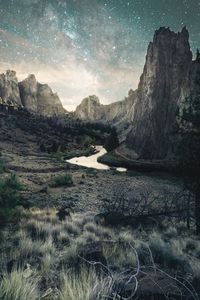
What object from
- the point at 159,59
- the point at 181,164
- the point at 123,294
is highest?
the point at 159,59

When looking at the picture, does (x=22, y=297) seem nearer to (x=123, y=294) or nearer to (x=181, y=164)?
(x=123, y=294)

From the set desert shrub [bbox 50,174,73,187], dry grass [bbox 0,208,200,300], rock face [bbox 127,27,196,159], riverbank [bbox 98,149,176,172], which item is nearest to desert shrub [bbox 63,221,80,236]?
dry grass [bbox 0,208,200,300]

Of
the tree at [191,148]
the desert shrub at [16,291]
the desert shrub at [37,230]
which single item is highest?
the tree at [191,148]

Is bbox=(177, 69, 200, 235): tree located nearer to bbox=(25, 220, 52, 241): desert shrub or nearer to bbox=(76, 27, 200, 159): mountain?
bbox=(25, 220, 52, 241): desert shrub

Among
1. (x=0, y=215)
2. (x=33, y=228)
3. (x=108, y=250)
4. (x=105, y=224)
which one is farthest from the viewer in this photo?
(x=105, y=224)

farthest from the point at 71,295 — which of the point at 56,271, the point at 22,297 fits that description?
the point at 56,271

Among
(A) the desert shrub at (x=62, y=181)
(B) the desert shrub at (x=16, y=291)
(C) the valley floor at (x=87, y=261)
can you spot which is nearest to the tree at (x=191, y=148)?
(C) the valley floor at (x=87, y=261)

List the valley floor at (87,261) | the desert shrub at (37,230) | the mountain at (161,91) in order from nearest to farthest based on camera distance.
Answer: the valley floor at (87,261)
the desert shrub at (37,230)
the mountain at (161,91)

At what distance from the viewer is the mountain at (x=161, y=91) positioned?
7019 centimetres

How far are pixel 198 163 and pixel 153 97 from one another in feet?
223

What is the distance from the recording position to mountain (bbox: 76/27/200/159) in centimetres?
7019

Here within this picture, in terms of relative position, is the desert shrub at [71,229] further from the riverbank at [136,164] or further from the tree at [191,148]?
the riverbank at [136,164]

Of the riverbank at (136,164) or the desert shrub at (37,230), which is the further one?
the riverbank at (136,164)

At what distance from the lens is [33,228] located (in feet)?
30.2
